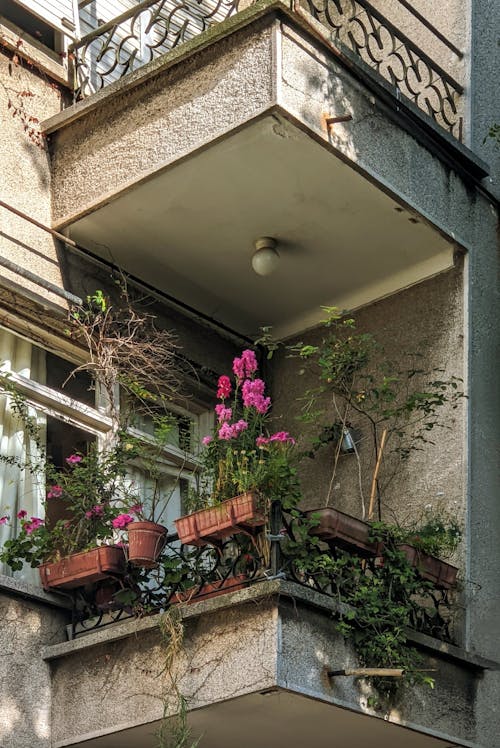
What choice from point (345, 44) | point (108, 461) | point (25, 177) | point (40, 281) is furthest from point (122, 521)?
point (345, 44)

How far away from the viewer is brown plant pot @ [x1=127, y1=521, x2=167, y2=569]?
341 inches

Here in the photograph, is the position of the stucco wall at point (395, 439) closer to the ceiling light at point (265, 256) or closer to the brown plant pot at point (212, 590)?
the ceiling light at point (265, 256)

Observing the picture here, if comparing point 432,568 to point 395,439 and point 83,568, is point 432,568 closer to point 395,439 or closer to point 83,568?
point 395,439

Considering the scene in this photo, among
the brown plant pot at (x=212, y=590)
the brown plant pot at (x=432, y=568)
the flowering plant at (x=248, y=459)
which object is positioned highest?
the flowering plant at (x=248, y=459)

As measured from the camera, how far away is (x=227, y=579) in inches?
333

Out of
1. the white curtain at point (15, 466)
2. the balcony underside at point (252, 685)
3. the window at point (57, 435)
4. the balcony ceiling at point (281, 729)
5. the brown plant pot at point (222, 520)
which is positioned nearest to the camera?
the balcony underside at point (252, 685)

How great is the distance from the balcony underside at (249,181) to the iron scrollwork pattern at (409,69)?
63cm

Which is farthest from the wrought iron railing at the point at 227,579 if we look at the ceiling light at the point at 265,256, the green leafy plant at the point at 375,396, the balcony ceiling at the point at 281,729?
the ceiling light at the point at 265,256

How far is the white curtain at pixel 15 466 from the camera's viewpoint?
932 cm

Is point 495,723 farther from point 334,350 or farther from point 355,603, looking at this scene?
point 334,350

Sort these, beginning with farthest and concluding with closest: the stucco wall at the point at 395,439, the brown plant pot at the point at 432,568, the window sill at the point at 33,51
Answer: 1. the window sill at the point at 33,51
2. the stucco wall at the point at 395,439
3. the brown plant pot at the point at 432,568

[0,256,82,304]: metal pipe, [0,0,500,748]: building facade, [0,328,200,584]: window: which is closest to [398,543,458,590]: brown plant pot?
[0,0,500,748]: building facade

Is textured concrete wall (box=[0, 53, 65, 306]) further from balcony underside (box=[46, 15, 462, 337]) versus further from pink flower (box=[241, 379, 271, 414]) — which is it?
pink flower (box=[241, 379, 271, 414])

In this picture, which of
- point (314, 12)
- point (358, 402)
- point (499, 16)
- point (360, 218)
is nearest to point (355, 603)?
point (358, 402)
